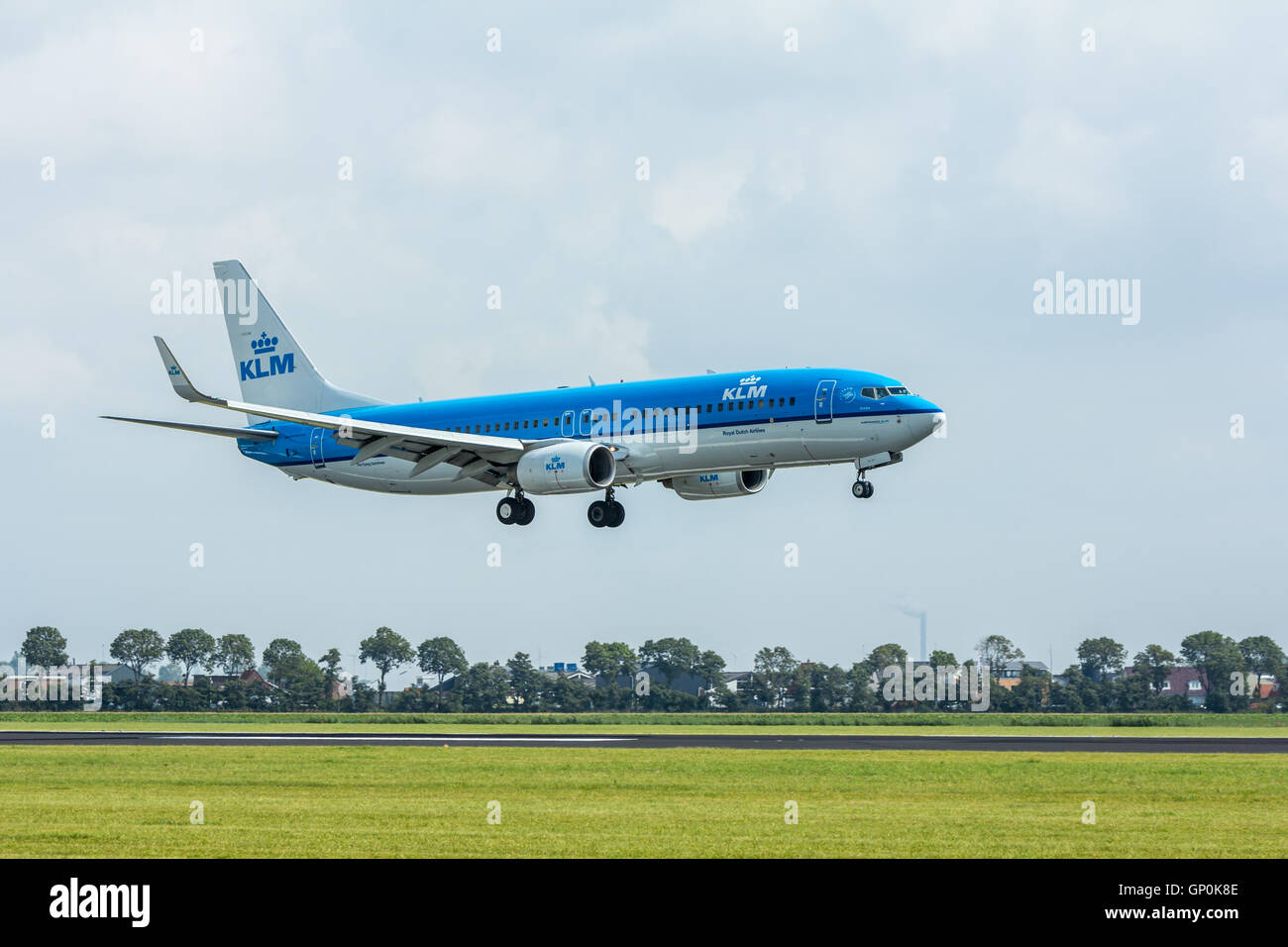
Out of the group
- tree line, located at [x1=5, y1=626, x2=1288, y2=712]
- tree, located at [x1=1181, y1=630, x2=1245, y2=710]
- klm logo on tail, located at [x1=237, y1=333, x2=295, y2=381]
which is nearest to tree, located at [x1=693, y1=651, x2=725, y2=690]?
tree line, located at [x1=5, y1=626, x2=1288, y2=712]

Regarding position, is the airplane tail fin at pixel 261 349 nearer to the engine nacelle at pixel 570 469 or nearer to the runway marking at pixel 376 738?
the runway marking at pixel 376 738

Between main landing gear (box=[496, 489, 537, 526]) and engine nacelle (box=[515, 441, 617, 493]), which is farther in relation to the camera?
main landing gear (box=[496, 489, 537, 526])

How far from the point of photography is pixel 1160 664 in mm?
185000

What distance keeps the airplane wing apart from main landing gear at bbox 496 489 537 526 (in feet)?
4.23

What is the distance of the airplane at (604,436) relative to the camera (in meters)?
62.3

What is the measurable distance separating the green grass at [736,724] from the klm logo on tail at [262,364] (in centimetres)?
1908

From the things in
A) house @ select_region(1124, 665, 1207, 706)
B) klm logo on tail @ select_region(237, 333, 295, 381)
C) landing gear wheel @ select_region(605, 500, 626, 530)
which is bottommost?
→ house @ select_region(1124, 665, 1207, 706)

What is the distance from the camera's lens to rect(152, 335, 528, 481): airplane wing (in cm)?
6869

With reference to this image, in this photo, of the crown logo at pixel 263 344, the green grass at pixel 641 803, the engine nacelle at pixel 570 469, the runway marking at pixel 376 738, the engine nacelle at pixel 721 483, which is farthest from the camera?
the crown logo at pixel 263 344

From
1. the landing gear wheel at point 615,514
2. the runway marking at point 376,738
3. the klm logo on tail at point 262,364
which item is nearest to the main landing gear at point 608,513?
the landing gear wheel at point 615,514

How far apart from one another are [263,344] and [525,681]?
90.9 meters

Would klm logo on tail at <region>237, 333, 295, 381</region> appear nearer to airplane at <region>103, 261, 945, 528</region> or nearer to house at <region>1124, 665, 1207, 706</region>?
airplane at <region>103, 261, 945, 528</region>

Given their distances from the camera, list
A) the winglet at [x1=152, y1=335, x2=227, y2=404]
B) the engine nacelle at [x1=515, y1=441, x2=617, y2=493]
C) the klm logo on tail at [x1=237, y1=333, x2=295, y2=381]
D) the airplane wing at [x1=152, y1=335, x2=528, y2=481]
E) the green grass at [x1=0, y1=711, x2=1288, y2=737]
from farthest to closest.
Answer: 1. the klm logo on tail at [x1=237, y1=333, x2=295, y2=381]
2. the green grass at [x1=0, y1=711, x2=1288, y2=737]
3. the airplane wing at [x1=152, y1=335, x2=528, y2=481]
4. the engine nacelle at [x1=515, y1=441, x2=617, y2=493]
5. the winglet at [x1=152, y1=335, x2=227, y2=404]
